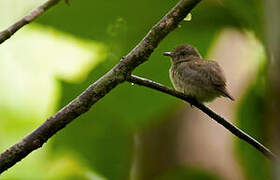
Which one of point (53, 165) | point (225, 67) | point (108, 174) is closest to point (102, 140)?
point (108, 174)

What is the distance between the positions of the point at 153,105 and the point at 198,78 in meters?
0.49

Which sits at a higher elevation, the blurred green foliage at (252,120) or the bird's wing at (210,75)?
the blurred green foliage at (252,120)

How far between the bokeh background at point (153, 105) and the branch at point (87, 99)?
0.71 ft

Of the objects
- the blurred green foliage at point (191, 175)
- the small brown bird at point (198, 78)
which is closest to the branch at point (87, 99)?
the blurred green foliage at point (191, 175)

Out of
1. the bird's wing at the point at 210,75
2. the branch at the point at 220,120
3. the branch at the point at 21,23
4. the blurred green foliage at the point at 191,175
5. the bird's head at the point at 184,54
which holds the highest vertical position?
the branch at the point at 220,120

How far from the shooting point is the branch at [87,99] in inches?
51.5

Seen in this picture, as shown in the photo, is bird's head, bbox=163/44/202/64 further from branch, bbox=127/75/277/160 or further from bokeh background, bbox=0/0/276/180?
branch, bbox=127/75/277/160

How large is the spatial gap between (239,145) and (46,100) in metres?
3.24

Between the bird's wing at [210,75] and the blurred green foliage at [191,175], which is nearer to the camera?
the blurred green foliage at [191,175]

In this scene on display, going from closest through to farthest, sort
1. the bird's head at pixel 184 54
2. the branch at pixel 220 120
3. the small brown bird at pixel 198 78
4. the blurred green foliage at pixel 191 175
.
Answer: the branch at pixel 220 120 → the blurred green foliage at pixel 191 175 → the small brown bird at pixel 198 78 → the bird's head at pixel 184 54

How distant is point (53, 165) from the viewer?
7.62ft

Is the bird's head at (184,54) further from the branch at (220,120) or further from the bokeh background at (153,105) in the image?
the branch at (220,120)

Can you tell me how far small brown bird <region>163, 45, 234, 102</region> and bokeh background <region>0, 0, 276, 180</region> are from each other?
115mm

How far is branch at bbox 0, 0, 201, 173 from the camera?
4.29 feet
